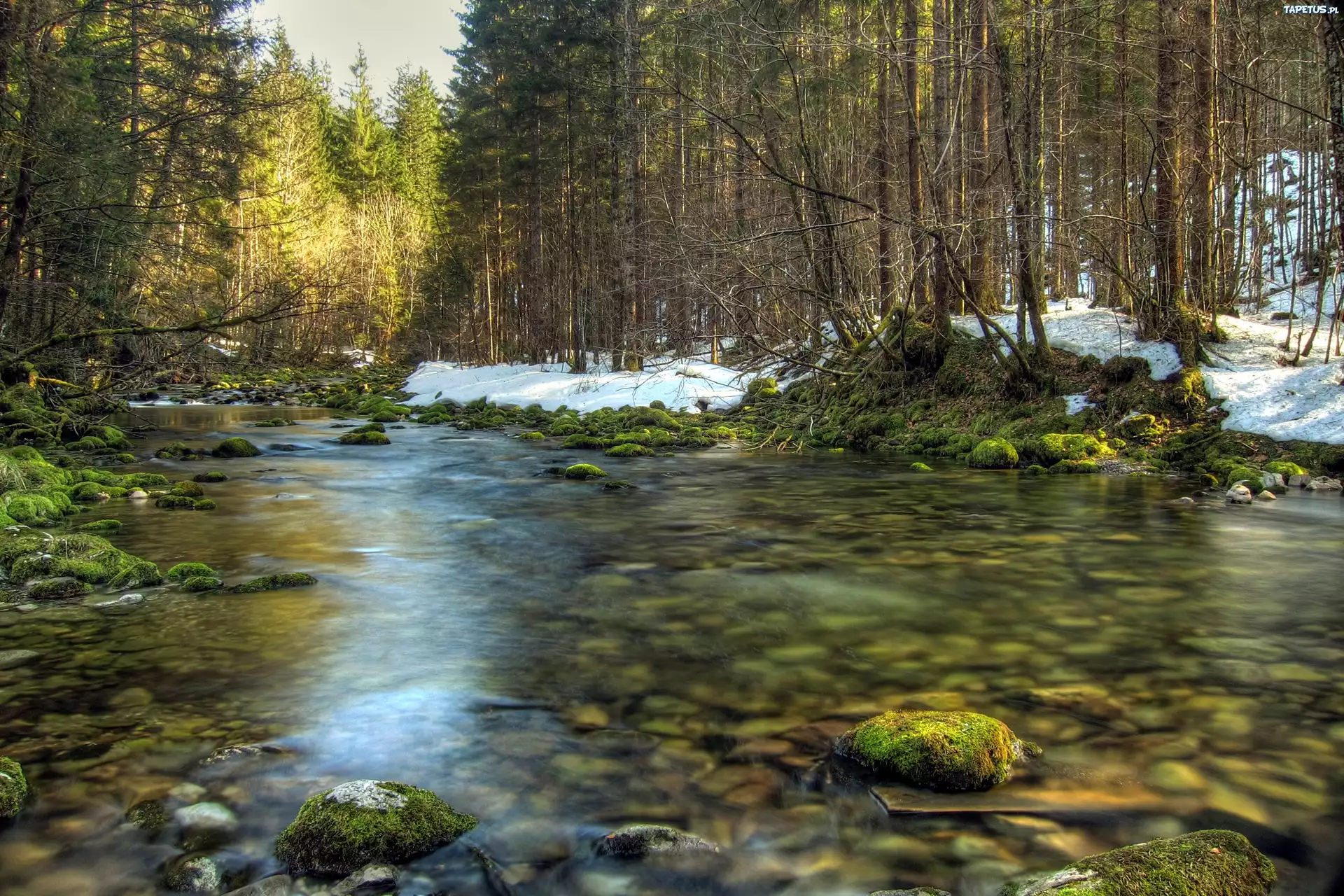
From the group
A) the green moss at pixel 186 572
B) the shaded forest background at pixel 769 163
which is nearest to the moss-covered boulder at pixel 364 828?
the green moss at pixel 186 572

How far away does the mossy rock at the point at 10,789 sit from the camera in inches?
112

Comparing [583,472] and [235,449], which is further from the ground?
[235,449]

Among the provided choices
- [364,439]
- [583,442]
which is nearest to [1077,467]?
[583,442]

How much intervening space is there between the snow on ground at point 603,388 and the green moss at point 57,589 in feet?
40.1

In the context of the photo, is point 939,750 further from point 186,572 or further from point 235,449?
point 235,449

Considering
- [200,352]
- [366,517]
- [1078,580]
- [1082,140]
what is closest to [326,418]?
[200,352]

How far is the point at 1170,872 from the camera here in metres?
2.33

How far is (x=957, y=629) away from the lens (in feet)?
16.2

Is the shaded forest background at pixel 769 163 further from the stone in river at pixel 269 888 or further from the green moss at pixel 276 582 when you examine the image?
the stone in river at pixel 269 888

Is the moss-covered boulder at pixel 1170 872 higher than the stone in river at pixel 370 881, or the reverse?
the moss-covered boulder at pixel 1170 872

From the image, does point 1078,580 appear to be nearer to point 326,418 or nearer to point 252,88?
point 252,88

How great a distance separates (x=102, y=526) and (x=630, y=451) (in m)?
7.98

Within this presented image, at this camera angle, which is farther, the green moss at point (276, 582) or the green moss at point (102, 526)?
the green moss at point (102, 526)

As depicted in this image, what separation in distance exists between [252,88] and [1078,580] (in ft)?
37.2
